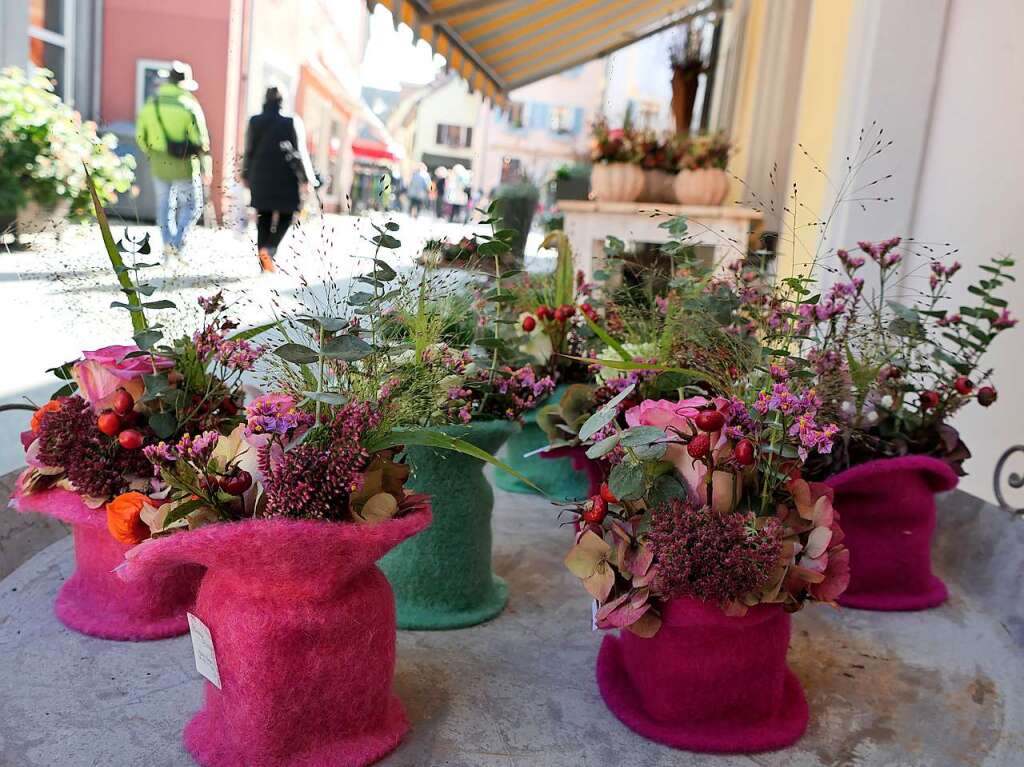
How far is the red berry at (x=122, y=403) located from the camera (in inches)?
56.9

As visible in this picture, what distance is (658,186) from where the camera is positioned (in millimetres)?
4008

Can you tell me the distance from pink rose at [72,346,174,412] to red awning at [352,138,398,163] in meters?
21.2

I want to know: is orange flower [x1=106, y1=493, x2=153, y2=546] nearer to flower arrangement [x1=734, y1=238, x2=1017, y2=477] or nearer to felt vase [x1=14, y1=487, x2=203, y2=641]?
felt vase [x1=14, y1=487, x2=203, y2=641]

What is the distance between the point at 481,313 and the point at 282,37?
1252cm

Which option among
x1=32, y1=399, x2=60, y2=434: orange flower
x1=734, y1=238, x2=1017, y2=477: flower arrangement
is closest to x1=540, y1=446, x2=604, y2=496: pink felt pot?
x1=734, y1=238, x2=1017, y2=477: flower arrangement

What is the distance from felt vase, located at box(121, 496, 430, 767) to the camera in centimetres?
108

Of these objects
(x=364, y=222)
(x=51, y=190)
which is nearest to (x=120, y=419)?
(x=364, y=222)

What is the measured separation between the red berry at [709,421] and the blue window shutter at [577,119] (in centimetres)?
2524

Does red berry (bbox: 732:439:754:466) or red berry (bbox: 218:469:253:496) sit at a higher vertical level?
red berry (bbox: 732:439:754:466)

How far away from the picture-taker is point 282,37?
13031mm

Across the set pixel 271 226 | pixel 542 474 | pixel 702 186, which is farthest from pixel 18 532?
pixel 271 226

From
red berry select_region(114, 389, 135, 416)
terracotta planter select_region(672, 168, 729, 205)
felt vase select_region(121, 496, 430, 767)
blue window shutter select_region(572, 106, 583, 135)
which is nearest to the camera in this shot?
felt vase select_region(121, 496, 430, 767)

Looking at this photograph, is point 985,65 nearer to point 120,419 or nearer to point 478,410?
point 478,410

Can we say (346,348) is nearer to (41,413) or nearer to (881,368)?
(41,413)
